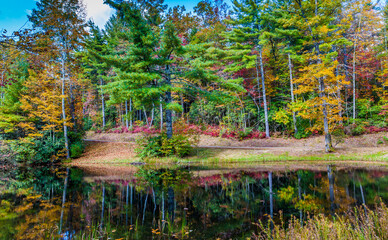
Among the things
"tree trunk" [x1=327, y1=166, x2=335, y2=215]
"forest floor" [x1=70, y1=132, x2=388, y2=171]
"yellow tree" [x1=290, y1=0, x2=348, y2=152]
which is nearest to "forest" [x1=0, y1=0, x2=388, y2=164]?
"yellow tree" [x1=290, y1=0, x2=348, y2=152]

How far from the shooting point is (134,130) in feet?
86.1

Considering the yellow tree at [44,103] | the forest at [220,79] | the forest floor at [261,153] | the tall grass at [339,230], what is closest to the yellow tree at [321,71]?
the forest at [220,79]

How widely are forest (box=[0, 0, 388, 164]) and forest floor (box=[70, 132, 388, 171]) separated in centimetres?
89

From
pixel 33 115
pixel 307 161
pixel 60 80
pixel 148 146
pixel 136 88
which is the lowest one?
pixel 307 161

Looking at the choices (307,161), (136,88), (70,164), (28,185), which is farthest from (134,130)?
(307,161)

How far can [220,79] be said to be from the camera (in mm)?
13914

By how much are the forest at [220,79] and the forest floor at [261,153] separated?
0.89m

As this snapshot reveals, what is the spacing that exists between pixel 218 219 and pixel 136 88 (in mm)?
10286

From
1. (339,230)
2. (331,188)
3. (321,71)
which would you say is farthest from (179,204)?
(321,71)

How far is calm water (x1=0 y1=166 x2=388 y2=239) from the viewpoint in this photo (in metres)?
4.18

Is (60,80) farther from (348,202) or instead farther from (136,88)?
(348,202)

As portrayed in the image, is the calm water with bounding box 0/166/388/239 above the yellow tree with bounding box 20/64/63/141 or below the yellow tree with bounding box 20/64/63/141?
below

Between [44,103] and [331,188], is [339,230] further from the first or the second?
[44,103]

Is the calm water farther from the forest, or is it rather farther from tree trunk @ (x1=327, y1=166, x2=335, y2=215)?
the forest
